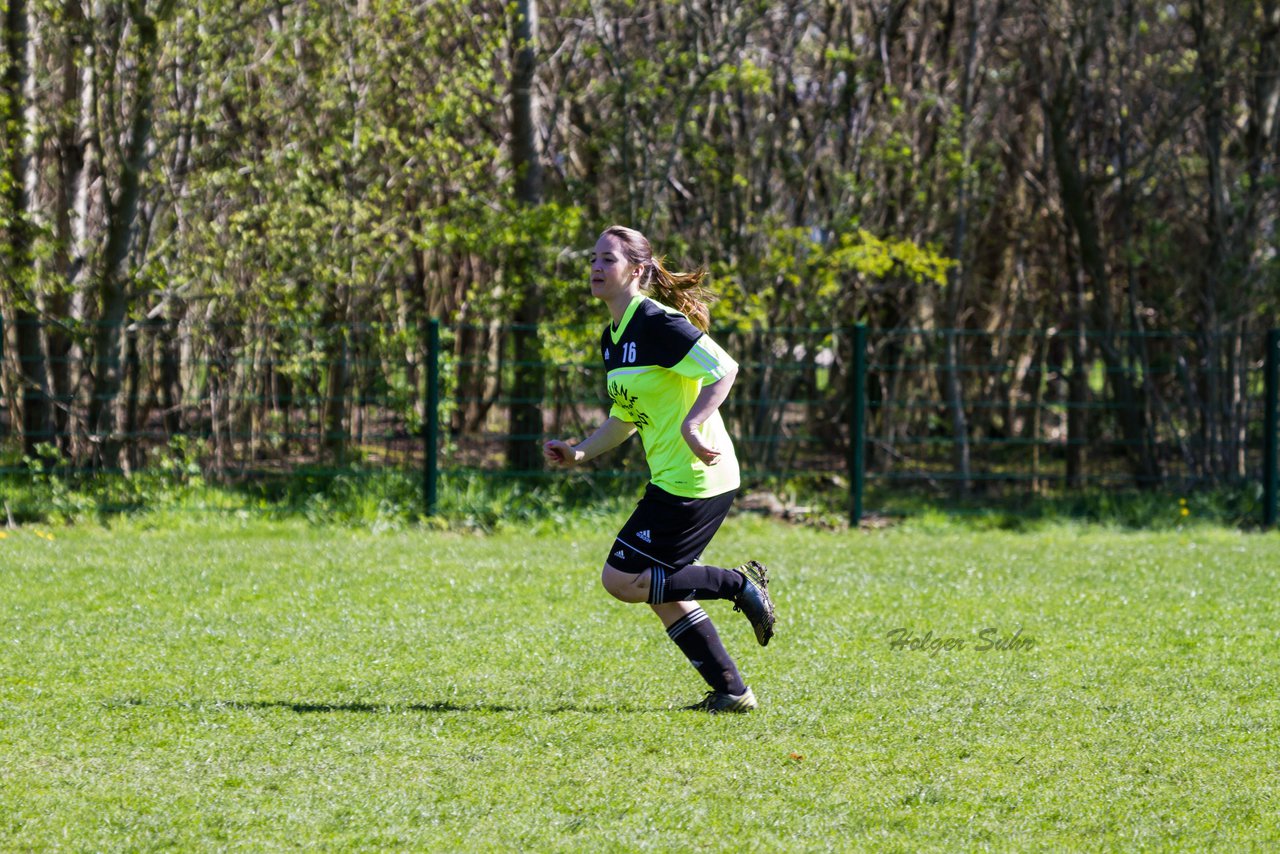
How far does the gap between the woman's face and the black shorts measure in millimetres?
759

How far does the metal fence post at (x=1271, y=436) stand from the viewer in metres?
12.2

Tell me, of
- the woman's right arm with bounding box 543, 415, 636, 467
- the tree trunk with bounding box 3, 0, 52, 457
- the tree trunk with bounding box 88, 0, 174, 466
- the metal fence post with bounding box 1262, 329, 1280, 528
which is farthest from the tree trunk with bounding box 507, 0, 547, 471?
the woman's right arm with bounding box 543, 415, 636, 467

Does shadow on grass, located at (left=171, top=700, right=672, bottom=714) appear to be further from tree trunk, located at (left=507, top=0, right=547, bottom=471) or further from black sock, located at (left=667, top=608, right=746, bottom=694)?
tree trunk, located at (left=507, top=0, right=547, bottom=471)

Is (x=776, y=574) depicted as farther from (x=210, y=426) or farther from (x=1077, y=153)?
(x=1077, y=153)

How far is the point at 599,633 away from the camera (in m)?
7.05

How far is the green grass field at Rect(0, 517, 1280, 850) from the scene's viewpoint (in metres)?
4.07

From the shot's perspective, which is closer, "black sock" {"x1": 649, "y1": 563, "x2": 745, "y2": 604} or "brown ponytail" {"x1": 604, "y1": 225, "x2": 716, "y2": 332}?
"black sock" {"x1": 649, "y1": 563, "x2": 745, "y2": 604}

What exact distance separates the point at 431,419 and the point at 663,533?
681 cm

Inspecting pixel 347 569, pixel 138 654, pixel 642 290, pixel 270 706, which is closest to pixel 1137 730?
pixel 642 290

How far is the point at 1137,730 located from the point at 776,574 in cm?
411

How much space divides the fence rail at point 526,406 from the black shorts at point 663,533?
6665mm

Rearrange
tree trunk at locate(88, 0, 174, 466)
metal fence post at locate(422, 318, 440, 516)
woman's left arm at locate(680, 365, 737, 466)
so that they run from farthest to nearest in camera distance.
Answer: metal fence post at locate(422, 318, 440, 516)
tree trunk at locate(88, 0, 174, 466)
woman's left arm at locate(680, 365, 737, 466)

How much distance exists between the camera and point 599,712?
17.7 feet

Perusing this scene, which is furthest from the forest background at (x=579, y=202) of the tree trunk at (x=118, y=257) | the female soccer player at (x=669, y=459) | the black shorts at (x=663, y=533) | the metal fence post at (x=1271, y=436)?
the black shorts at (x=663, y=533)
